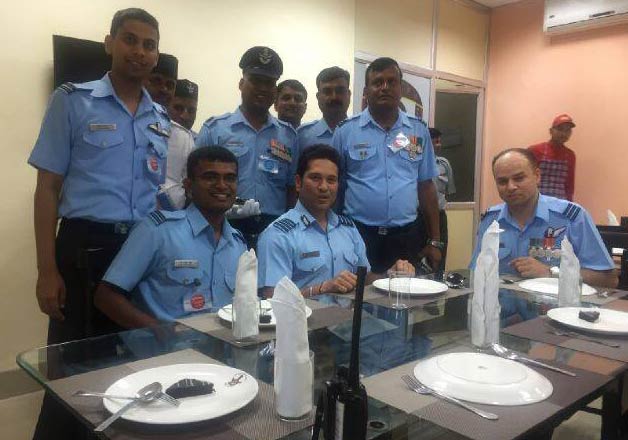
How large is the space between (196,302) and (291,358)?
38.4 inches

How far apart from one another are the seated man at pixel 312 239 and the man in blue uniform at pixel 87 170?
0.55m

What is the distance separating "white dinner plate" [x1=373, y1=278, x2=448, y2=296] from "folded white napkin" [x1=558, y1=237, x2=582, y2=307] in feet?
1.21

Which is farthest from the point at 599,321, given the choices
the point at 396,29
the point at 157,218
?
the point at 396,29

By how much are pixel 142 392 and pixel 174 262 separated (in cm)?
93

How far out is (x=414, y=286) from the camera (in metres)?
1.91

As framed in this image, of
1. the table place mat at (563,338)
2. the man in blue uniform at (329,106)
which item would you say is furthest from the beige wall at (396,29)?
the table place mat at (563,338)

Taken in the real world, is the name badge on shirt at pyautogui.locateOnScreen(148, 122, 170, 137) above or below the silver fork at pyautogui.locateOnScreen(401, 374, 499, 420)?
above

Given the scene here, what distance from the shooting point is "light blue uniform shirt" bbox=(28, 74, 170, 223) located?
77.2 inches

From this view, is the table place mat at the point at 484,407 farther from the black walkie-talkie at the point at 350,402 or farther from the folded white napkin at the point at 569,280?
the folded white napkin at the point at 569,280

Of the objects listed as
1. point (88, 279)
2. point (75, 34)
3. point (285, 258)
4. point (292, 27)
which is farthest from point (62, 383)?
point (292, 27)

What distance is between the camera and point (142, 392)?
3.02ft

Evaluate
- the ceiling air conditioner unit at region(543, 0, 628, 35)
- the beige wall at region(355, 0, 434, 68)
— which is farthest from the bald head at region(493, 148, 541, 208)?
the ceiling air conditioner unit at region(543, 0, 628, 35)

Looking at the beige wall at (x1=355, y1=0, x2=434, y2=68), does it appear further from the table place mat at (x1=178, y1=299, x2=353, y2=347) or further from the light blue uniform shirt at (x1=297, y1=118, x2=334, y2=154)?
the table place mat at (x1=178, y1=299, x2=353, y2=347)

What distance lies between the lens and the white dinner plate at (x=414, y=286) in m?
1.74
